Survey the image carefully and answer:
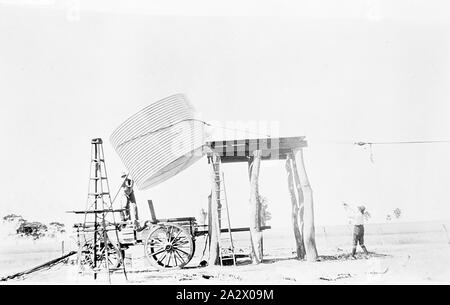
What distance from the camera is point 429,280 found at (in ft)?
27.0

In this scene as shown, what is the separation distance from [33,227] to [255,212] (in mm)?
5083

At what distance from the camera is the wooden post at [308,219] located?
31.2 feet

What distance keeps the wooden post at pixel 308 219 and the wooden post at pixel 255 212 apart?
93 centimetres

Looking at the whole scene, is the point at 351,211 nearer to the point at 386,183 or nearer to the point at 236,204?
the point at 386,183

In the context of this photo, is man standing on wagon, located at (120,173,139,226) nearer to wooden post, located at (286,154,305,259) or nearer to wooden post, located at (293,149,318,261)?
wooden post, located at (286,154,305,259)

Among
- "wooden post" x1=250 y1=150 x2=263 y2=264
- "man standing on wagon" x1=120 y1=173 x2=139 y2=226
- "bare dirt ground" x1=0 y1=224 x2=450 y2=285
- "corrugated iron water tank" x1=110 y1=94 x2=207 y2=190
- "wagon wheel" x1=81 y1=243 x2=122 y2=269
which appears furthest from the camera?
"wagon wheel" x1=81 y1=243 x2=122 y2=269

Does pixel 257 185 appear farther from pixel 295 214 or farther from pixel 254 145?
pixel 295 214

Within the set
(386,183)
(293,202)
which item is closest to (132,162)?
(293,202)

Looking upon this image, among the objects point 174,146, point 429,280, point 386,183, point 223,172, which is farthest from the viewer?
point 386,183

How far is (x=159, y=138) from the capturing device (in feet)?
30.2

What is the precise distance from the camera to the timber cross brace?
9.59 metres

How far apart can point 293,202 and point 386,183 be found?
2.16 m

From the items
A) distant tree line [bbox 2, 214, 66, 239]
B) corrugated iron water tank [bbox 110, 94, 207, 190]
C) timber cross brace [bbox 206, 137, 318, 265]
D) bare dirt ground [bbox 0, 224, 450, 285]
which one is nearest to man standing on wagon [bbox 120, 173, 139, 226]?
corrugated iron water tank [bbox 110, 94, 207, 190]

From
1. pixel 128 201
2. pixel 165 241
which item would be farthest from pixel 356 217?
pixel 128 201
